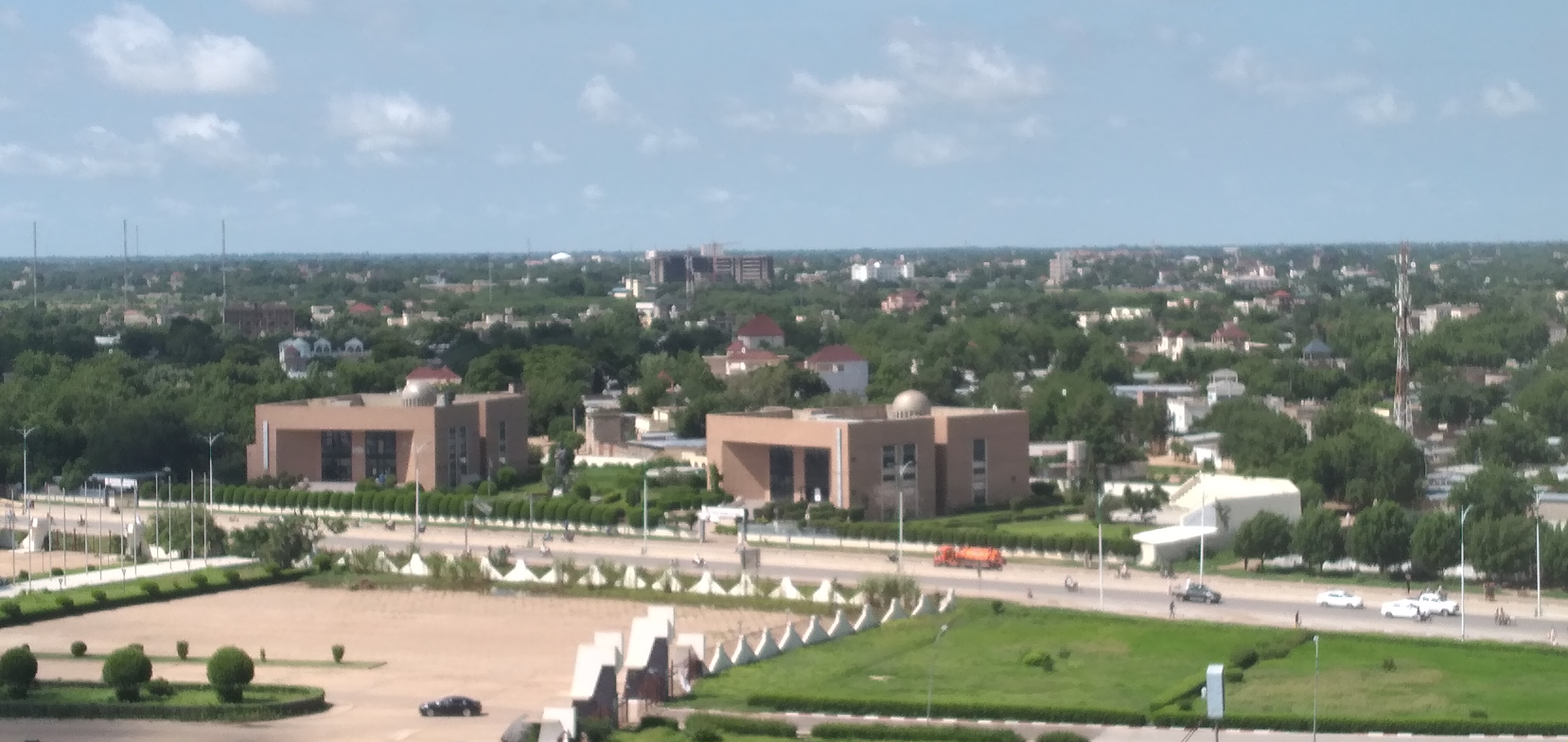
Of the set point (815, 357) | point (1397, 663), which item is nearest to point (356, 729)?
point (1397, 663)

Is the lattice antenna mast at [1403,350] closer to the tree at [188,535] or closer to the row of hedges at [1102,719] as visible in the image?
the row of hedges at [1102,719]

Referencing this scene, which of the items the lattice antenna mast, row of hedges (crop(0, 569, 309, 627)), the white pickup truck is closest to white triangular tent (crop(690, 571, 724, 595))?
row of hedges (crop(0, 569, 309, 627))

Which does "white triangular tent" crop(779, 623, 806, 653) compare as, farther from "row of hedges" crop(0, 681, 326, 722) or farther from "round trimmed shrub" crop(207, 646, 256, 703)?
"round trimmed shrub" crop(207, 646, 256, 703)

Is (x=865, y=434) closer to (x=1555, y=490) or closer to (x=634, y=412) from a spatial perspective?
(x=1555, y=490)

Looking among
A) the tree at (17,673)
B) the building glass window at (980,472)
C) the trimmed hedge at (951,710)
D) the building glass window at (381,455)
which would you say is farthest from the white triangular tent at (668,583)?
the building glass window at (381,455)

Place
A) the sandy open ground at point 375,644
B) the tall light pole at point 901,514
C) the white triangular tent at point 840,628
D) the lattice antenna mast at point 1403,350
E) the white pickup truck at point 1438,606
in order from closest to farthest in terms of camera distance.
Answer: the sandy open ground at point 375,644 < the white triangular tent at point 840,628 < the white pickup truck at point 1438,606 < the tall light pole at point 901,514 < the lattice antenna mast at point 1403,350
